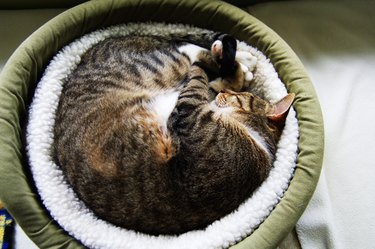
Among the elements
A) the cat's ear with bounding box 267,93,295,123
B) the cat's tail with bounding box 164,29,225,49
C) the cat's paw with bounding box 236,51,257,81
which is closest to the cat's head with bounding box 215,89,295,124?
the cat's ear with bounding box 267,93,295,123

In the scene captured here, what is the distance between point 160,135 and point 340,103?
84cm

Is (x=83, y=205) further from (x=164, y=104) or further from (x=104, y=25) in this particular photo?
(x=104, y=25)

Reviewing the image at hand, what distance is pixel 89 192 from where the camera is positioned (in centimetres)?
128

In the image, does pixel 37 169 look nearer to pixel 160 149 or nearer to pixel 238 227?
Answer: pixel 160 149

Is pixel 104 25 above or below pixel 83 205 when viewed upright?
above

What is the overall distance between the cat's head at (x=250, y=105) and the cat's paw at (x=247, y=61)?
0.10m

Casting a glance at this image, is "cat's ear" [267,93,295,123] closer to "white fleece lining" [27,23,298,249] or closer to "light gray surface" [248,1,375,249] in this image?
"white fleece lining" [27,23,298,249]

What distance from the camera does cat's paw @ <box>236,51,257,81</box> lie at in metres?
1.63

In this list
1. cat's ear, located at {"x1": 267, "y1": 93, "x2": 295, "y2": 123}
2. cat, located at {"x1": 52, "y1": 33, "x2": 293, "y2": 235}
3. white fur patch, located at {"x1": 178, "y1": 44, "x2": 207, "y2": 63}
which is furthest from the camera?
white fur patch, located at {"x1": 178, "y1": 44, "x2": 207, "y2": 63}

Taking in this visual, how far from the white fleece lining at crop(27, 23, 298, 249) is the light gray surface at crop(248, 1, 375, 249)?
23 centimetres

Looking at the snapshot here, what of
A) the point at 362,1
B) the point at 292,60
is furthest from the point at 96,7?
the point at 362,1

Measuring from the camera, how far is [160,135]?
1.38m

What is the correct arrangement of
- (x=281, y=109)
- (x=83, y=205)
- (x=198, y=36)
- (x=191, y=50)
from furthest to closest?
(x=198, y=36), (x=191, y=50), (x=281, y=109), (x=83, y=205)

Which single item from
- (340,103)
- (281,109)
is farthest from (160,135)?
(340,103)
